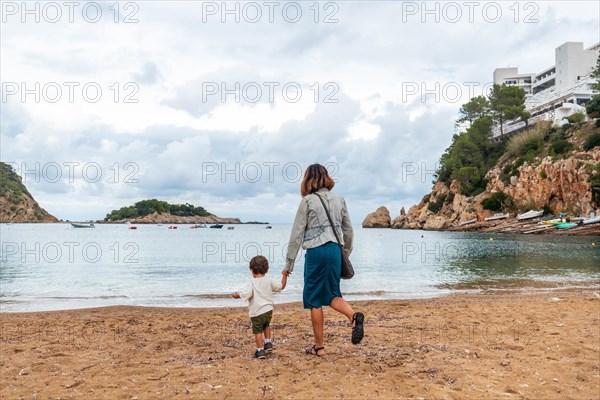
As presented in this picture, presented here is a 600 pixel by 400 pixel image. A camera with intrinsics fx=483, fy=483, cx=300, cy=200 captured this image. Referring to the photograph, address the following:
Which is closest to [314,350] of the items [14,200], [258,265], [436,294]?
[258,265]

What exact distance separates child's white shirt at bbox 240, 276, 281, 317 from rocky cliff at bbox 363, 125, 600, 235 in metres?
53.6

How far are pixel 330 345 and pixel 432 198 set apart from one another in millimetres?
87580

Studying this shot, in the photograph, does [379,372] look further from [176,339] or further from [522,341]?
[176,339]

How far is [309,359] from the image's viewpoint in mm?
5664

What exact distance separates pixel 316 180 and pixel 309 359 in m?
A: 2.10

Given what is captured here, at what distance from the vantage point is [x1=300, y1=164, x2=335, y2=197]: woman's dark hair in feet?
18.5

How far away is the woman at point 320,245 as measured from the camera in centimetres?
541

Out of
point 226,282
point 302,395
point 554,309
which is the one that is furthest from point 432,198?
point 302,395

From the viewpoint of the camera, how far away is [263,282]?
583 cm

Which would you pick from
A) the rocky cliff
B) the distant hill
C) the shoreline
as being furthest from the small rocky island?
the shoreline

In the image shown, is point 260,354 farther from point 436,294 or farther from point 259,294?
point 436,294

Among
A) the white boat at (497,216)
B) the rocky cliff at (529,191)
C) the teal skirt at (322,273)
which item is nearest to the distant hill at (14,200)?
the rocky cliff at (529,191)

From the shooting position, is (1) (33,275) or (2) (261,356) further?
(1) (33,275)

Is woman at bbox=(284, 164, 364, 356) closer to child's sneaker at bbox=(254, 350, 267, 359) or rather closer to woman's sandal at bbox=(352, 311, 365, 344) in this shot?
woman's sandal at bbox=(352, 311, 365, 344)
